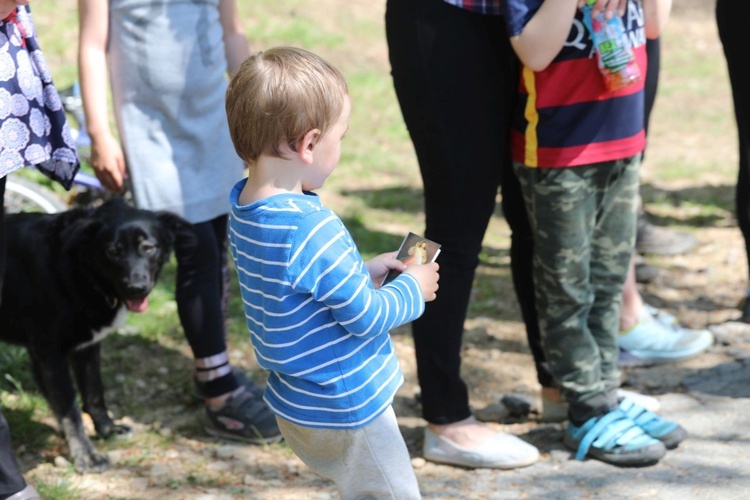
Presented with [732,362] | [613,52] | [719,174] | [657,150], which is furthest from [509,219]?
[657,150]

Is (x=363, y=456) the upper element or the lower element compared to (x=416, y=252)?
lower

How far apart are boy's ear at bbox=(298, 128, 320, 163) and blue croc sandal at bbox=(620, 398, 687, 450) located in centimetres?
159

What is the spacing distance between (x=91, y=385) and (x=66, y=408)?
22 centimetres

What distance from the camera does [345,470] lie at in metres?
2.26

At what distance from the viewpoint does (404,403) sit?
12.1 feet

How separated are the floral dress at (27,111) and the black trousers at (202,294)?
620 mm

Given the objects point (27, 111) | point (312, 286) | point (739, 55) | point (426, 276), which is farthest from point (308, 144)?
point (739, 55)

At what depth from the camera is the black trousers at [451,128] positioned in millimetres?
2730

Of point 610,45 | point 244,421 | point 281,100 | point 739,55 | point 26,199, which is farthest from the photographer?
point 26,199

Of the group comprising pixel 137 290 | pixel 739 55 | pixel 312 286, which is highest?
pixel 739 55

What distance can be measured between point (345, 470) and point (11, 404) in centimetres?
187

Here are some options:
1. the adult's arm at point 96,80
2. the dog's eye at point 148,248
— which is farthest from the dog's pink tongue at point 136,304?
the adult's arm at point 96,80

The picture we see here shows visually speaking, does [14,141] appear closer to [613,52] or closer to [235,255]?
[235,255]

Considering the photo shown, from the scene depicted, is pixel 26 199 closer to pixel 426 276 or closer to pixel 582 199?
pixel 582 199
